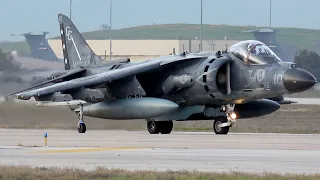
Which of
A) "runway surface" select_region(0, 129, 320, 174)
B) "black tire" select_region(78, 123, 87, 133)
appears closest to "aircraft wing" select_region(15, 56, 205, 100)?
"black tire" select_region(78, 123, 87, 133)

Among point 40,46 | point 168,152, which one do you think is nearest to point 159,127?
point 168,152

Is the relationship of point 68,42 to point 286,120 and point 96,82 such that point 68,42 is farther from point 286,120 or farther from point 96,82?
point 286,120

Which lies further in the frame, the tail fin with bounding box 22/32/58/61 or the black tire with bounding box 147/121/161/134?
the tail fin with bounding box 22/32/58/61

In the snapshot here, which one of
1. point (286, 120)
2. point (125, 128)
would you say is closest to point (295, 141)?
point (125, 128)

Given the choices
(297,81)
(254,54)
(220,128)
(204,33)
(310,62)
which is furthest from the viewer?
(204,33)

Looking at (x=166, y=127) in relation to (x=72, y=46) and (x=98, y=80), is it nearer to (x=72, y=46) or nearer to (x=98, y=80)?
(x=98, y=80)

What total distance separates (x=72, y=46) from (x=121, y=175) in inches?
786

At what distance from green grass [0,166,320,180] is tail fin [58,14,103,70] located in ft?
61.3

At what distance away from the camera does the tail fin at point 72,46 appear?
1424 inches

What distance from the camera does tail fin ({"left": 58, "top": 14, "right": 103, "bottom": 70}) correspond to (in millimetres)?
36166

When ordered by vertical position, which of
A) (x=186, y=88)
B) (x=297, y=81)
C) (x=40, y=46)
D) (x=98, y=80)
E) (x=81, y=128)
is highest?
(x=297, y=81)

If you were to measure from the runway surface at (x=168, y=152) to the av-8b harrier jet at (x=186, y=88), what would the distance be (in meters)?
1.16

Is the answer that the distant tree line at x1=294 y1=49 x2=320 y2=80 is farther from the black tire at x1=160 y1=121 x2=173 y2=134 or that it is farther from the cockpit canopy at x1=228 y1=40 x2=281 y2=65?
the cockpit canopy at x1=228 y1=40 x2=281 y2=65

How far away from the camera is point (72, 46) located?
36.6 meters
